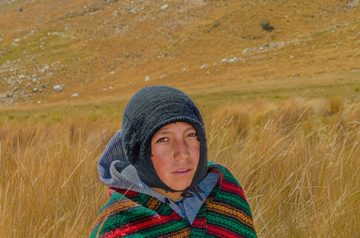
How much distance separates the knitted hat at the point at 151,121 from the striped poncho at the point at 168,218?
0.10 metres

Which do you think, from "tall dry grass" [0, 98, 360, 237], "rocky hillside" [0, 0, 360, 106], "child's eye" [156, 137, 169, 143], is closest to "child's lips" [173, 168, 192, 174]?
"child's eye" [156, 137, 169, 143]

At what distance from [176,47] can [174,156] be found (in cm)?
4502

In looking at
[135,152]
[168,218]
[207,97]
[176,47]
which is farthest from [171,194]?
[176,47]

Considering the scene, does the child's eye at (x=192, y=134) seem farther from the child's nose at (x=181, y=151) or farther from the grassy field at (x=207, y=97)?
the grassy field at (x=207, y=97)

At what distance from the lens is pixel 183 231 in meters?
2.06

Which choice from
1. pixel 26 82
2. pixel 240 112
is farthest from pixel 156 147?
pixel 26 82

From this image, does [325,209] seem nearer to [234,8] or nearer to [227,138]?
[227,138]

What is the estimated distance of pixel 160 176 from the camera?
203 centimetres

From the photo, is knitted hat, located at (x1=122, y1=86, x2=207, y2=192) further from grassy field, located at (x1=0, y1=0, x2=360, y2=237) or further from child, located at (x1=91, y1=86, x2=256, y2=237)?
grassy field, located at (x1=0, y1=0, x2=360, y2=237)

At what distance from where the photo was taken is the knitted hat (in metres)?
2.00

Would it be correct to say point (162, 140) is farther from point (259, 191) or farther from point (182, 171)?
point (259, 191)

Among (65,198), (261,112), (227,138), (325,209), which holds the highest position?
(65,198)

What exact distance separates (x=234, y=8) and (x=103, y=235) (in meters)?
49.5

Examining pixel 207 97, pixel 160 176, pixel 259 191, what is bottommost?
pixel 207 97
